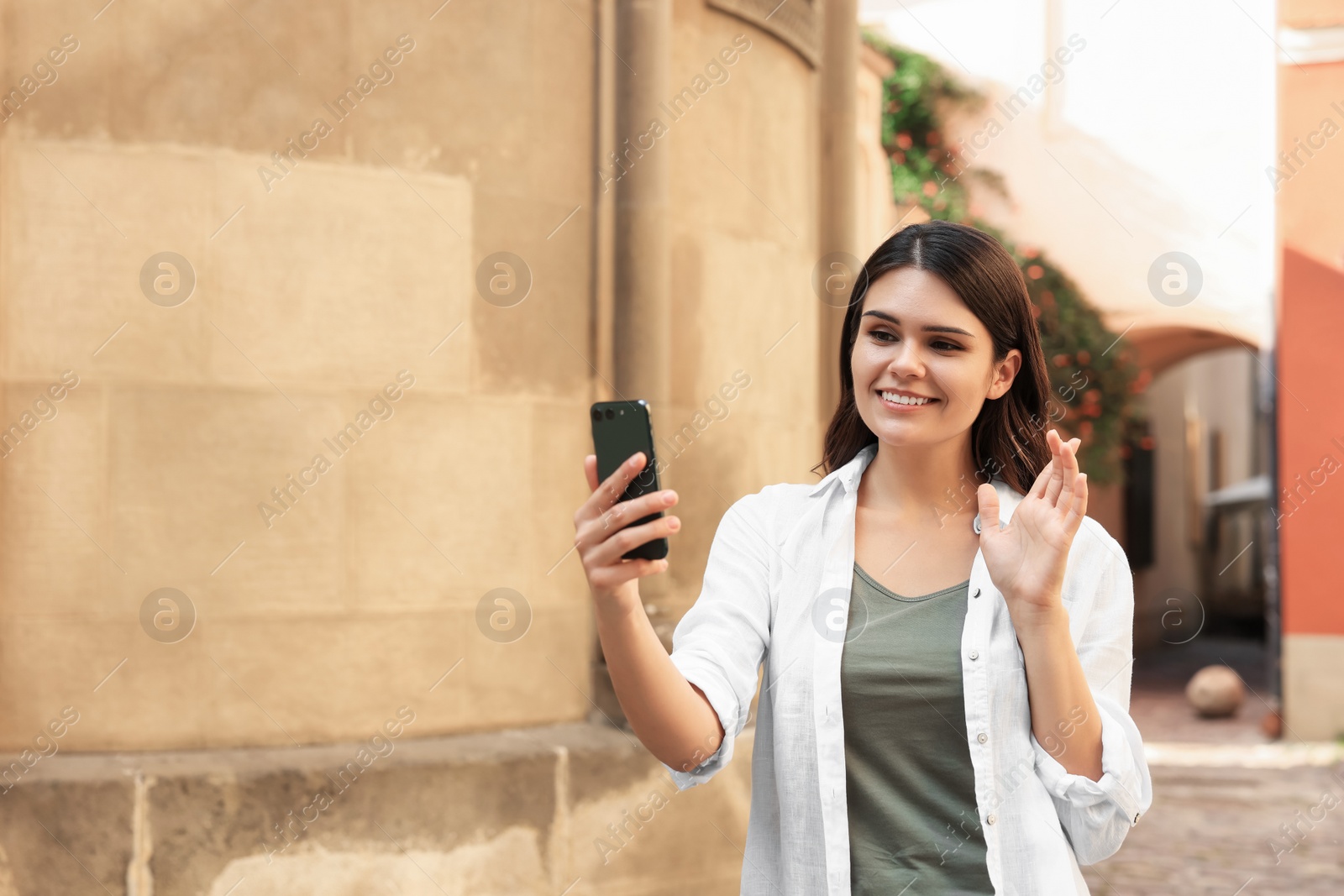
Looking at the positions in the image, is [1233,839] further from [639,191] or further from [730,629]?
[730,629]

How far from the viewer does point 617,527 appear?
60.2 inches

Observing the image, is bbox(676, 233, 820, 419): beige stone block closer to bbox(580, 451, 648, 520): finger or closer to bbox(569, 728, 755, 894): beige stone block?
bbox(569, 728, 755, 894): beige stone block

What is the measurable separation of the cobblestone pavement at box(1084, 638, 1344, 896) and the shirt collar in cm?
457

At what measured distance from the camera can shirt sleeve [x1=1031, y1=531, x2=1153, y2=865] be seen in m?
1.82

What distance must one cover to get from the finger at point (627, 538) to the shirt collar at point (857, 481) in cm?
64

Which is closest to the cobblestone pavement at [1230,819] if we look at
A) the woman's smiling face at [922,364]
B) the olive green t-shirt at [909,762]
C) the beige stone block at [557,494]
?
the beige stone block at [557,494]

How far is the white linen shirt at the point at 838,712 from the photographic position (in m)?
1.83

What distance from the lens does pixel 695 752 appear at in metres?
1.80

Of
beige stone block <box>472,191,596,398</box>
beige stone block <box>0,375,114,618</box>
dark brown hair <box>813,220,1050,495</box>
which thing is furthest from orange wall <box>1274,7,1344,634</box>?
beige stone block <box>0,375,114,618</box>

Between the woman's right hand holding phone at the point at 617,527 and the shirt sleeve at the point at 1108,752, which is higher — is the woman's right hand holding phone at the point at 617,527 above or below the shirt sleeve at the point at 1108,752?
above

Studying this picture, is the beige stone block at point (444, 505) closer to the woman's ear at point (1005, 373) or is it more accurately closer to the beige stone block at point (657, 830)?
the beige stone block at point (657, 830)

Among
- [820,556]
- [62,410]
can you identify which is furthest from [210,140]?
[820,556]

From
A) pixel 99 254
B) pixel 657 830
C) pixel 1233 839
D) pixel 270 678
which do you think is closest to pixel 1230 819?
pixel 1233 839

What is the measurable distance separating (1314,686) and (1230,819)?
3.13m
